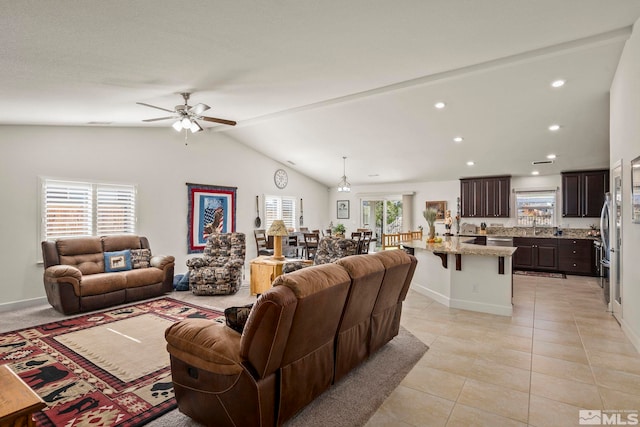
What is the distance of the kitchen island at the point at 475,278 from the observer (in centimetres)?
441

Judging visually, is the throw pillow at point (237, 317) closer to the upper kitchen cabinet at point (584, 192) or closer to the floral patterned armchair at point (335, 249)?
the floral patterned armchair at point (335, 249)

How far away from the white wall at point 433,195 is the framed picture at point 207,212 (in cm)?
418

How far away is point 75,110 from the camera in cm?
440

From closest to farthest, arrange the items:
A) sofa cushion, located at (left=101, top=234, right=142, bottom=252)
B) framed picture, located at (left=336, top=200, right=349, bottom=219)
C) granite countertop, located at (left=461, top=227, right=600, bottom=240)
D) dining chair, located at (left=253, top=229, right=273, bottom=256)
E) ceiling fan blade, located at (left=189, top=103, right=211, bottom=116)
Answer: ceiling fan blade, located at (left=189, top=103, right=211, bottom=116) → sofa cushion, located at (left=101, top=234, right=142, bottom=252) → granite countertop, located at (left=461, top=227, right=600, bottom=240) → dining chair, located at (left=253, top=229, right=273, bottom=256) → framed picture, located at (left=336, top=200, right=349, bottom=219)

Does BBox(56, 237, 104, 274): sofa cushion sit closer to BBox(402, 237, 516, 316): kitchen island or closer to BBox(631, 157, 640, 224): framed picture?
BBox(402, 237, 516, 316): kitchen island

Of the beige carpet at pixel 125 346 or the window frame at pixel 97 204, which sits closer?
the beige carpet at pixel 125 346

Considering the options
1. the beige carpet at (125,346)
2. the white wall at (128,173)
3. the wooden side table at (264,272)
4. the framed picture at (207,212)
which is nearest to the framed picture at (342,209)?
the white wall at (128,173)

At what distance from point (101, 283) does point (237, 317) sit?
3650 millimetres

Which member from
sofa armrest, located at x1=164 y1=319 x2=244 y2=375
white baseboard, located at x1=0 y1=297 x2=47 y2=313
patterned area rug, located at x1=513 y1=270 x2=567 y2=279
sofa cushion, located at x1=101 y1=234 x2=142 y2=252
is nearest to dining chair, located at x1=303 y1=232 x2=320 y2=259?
sofa cushion, located at x1=101 y1=234 x2=142 y2=252

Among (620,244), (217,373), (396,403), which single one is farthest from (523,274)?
(217,373)

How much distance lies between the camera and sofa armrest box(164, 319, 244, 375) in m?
1.86

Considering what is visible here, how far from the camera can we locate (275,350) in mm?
1877

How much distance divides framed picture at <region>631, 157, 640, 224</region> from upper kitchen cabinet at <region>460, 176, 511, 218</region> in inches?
192

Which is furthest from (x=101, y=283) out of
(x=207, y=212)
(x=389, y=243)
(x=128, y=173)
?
(x=389, y=243)
